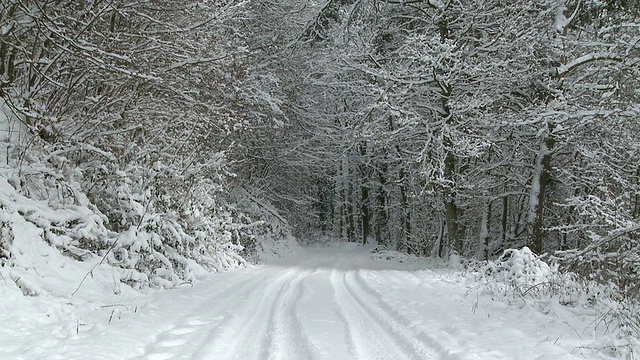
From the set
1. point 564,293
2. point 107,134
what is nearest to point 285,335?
point 564,293

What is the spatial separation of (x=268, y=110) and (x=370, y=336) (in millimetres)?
13012

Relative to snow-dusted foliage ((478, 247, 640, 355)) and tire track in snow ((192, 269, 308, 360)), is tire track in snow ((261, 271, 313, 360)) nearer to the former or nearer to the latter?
tire track in snow ((192, 269, 308, 360))

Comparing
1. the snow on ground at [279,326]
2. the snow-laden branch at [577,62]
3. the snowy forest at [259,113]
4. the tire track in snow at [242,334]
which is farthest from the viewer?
the snow-laden branch at [577,62]

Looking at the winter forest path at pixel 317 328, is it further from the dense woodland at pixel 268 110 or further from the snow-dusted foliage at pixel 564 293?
the dense woodland at pixel 268 110

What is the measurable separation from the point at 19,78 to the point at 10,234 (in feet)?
11.9

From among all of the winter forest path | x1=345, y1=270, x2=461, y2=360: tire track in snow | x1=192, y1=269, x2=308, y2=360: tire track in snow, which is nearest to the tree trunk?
the winter forest path

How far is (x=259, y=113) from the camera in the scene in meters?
15.8

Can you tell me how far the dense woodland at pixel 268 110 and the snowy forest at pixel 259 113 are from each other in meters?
0.06

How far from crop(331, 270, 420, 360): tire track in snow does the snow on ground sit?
0.01 m

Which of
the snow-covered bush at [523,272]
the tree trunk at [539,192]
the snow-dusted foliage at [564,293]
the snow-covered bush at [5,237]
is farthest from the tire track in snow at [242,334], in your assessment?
the tree trunk at [539,192]

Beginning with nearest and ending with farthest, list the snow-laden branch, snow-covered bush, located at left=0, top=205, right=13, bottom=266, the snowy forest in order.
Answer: snow-covered bush, located at left=0, top=205, right=13, bottom=266 → the snowy forest → the snow-laden branch

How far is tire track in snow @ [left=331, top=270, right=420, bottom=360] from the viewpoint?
4488 millimetres

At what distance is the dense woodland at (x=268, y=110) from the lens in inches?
290

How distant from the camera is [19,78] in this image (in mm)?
8047
